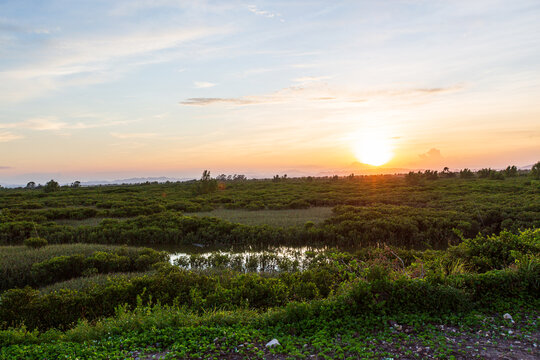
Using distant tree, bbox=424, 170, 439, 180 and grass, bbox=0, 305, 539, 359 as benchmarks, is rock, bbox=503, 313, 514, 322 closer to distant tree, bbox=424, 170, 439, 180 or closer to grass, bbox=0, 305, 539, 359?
grass, bbox=0, 305, 539, 359

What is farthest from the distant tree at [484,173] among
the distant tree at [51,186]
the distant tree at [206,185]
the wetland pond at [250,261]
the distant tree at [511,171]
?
the distant tree at [51,186]

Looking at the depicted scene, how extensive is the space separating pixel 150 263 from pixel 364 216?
47.4ft

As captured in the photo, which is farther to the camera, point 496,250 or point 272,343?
point 496,250

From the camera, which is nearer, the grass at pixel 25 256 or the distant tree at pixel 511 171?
the grass at pixel 25 256

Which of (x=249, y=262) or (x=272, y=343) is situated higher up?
(x=272, y=343)

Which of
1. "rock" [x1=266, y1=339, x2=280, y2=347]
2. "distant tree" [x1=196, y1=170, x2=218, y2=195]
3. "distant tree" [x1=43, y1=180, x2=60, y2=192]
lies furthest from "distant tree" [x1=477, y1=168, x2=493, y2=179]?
"distant tree" [x1=43, y1=180, x2=60, y2=192]

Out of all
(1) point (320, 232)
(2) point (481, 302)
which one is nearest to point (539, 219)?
(1) point (320, 232)

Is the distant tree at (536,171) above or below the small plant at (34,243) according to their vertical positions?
above

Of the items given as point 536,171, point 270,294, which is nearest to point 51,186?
point 270,294

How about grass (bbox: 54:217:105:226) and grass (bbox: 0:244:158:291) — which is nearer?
grass (bbox: 0:244:158:291)

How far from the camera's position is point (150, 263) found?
534 inches

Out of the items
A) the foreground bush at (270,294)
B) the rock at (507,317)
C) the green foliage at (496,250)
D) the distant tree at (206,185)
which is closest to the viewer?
the rock at (507,317)

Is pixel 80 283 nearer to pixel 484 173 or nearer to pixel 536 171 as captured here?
pixel 536 171

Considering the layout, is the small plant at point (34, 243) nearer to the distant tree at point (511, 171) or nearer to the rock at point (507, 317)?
the rock at point (507, 317)
